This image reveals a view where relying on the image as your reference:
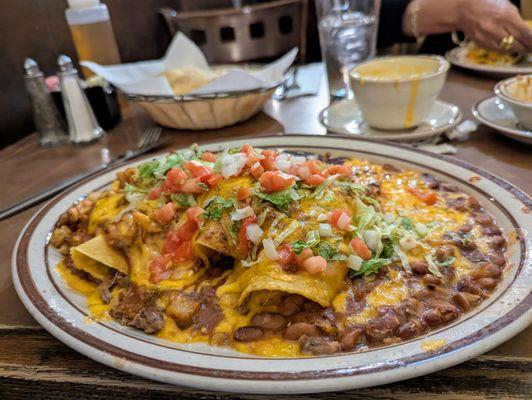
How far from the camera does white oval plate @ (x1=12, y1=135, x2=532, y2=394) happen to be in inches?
31.4

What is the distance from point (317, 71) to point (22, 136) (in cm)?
191

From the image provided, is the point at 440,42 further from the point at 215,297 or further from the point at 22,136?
the point at 215,297

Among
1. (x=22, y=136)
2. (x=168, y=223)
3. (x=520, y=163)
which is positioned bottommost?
(x=22, y=136)

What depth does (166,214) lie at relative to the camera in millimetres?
1294

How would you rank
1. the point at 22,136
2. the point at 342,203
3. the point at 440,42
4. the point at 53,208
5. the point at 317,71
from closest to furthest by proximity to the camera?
the point at 342,203 → the point at 53,208 → the point at 22,136 → the point at 317,71 → the point at 440,42

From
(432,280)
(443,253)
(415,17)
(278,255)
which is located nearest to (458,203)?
(443,253)

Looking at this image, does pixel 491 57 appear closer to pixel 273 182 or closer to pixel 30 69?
pixel 273 182

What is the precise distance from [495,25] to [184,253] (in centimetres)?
248

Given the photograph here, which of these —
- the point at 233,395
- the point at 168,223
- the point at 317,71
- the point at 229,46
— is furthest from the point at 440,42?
the point at 233,395

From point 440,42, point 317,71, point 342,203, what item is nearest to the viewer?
point 342,203

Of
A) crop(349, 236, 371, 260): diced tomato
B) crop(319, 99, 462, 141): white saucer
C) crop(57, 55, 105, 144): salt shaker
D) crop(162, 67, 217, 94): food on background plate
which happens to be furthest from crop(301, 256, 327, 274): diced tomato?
crop(57, 55, 105, 144): salt shaker

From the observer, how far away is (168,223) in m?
1.30

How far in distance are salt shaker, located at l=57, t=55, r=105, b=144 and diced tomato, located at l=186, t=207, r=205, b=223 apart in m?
1.38

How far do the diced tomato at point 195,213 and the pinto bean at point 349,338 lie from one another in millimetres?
493
